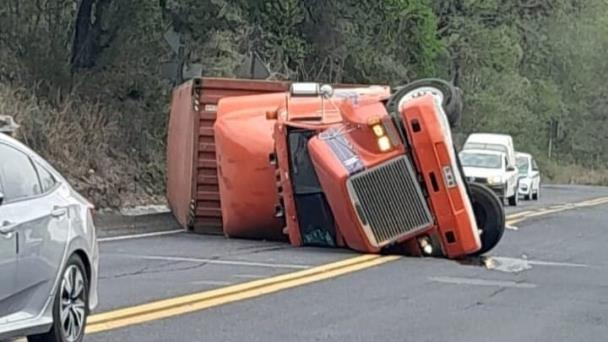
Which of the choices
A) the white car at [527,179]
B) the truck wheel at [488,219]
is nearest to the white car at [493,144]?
the white car at [527,179]

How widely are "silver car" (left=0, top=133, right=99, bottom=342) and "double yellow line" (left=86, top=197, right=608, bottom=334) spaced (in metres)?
0.98

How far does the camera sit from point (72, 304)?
8.79 meters

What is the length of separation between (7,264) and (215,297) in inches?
179

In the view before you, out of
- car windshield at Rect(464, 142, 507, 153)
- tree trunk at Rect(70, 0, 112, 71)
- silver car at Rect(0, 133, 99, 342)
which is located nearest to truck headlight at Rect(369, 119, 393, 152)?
silver car at Rect(0, 133, 99, 342)

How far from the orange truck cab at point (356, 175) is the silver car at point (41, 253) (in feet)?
27.2

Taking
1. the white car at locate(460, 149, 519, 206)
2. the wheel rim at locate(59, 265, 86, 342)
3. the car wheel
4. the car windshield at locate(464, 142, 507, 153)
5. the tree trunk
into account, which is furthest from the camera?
the car windshield at locate(464, 142, 507, 153)

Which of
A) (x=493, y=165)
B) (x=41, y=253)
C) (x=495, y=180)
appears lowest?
Answer: (x=495, y=180)

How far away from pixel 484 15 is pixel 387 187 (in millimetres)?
32648

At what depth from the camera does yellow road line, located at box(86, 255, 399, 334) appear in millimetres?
10398

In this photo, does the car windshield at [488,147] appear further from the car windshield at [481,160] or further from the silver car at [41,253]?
the silver car at [41,253]

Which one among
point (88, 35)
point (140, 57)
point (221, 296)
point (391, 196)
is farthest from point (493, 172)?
point (221, 296)

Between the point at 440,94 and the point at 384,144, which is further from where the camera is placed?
A: the point at 440,94

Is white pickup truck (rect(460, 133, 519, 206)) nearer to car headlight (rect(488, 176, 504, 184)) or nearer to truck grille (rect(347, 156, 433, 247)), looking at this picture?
car headlight (rect(488, 176, 504, 184))

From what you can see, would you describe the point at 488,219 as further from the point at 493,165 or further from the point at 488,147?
the point at 488,147
